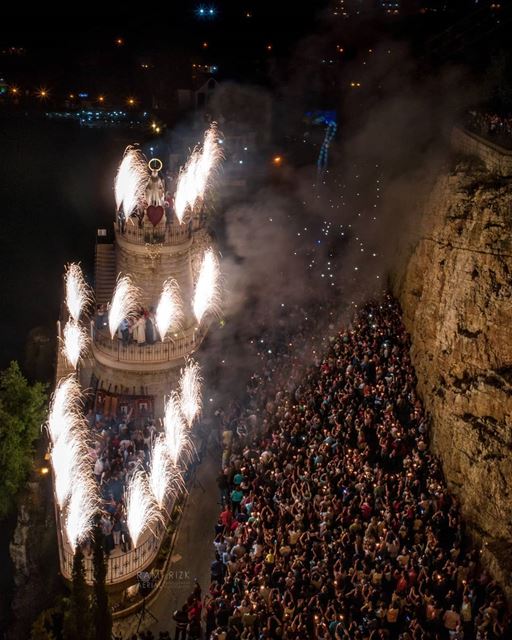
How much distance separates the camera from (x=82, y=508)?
1619 cm

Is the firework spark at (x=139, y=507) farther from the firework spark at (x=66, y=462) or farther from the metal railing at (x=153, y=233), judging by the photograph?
the metal railing at (x=153, y=233)

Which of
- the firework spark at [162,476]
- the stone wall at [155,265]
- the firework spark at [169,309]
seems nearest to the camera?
the firework spark at [162,476]

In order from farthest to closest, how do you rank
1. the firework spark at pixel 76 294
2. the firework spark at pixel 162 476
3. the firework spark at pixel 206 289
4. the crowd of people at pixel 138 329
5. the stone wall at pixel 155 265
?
the firework spark at pixel 76 294
the firework spark at pixel 206 289
the stone wall at pixel 155 265
the crowd of people at pixel 138 329
the firework spark at pixel 162 476

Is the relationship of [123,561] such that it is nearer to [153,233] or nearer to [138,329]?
[138,329]

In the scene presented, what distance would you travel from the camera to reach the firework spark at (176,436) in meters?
18.5

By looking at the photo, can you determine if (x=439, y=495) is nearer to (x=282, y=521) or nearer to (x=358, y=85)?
(x=282, y=521)

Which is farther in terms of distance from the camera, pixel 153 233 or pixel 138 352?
pixel 153 233

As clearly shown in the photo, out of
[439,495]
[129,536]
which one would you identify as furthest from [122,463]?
[439,495]

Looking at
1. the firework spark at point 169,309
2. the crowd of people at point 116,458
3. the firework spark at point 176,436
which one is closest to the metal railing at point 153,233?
the firework spark at point 169,309

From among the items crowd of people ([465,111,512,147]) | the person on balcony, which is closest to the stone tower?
the person on balcony

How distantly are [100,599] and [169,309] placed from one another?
42.3 ft

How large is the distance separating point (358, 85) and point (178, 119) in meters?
9.20

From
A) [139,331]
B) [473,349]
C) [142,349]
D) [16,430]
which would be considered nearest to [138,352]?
[142,349]

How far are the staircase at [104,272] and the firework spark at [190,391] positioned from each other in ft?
16.6
